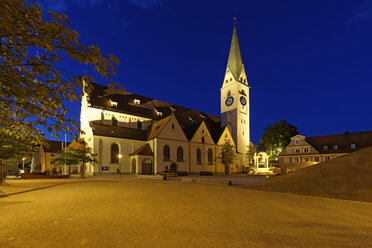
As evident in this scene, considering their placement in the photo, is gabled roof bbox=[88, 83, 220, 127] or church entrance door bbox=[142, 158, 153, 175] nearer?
church entrance door bbox=[142, 158, 153, 175]

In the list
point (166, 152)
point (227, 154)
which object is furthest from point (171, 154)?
point (227, 154)

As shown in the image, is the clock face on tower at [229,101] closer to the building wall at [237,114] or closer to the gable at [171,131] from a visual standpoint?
the building wall at [237,114]

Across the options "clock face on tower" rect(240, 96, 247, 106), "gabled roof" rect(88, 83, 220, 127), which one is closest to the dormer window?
"gabled roof" rect(88, 83, 220, 127)

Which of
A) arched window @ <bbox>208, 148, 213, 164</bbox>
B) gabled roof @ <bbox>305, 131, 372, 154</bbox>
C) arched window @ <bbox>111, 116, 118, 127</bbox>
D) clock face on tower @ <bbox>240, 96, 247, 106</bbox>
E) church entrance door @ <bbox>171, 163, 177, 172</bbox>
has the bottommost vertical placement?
church entrance door @ <bbox>171, 163, 177, 172</bbox>

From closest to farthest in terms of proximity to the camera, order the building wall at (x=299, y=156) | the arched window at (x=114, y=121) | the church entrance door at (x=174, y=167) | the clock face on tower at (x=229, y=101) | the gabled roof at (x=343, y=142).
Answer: the gabled roof at (x=343, y=142) < the building wall at (x=299, y=156) < the church entrance door at (x=174, y=167) < the arched window at (x=114, y=121) < the clock face on tower at (x=229, y=101)

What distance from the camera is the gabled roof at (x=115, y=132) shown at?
127 ft

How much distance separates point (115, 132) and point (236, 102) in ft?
112

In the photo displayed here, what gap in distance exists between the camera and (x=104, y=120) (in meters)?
43.8

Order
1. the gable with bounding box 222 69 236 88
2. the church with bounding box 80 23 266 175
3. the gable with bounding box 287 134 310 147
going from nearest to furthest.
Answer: the church with bounding box 80 23 266 175
the gable with bounding box 287 134 310 147
the gable with bounding box 222 69 236 88

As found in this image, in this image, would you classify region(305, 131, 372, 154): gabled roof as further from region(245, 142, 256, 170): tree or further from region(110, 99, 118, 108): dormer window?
region(110, 99, 118, 108): dormer window

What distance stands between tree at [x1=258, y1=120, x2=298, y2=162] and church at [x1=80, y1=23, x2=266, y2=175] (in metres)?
6.31

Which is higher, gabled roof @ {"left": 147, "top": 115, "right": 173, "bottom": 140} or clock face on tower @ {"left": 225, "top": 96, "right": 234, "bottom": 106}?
clock face on tower @ {"left": 225, "top": 96, "right": 234, "bottom": 106}

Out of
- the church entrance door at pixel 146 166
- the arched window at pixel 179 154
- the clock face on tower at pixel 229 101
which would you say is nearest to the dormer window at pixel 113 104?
the church entrance door at pixel 146 166

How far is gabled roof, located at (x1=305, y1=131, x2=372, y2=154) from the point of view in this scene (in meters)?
38.5
